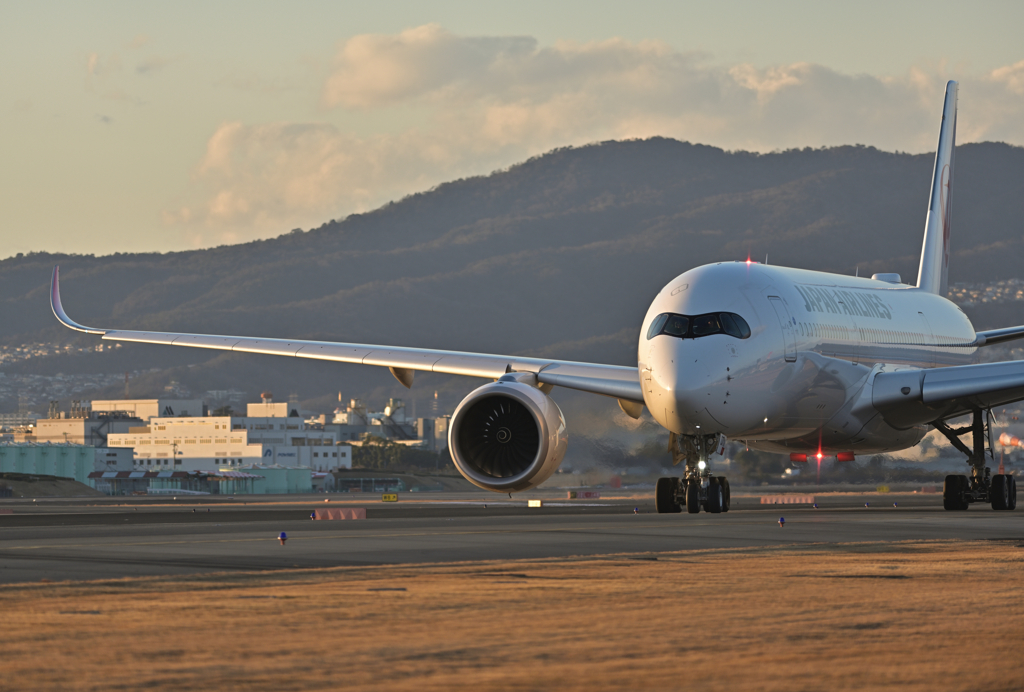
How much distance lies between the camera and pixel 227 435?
163875mm

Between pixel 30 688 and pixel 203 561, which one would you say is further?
pixel 203 561

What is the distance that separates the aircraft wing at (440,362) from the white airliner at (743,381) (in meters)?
0.04

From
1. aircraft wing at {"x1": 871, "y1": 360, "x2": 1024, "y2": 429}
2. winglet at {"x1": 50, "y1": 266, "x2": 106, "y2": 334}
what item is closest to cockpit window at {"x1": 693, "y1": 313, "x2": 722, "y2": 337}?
aircraft wing at {"x1": 871, "y1": 360, "x2": 1024, "y2": 429}

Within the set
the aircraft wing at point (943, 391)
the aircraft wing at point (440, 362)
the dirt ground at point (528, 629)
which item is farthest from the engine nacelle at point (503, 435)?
the dirt ground at point (528, 629)

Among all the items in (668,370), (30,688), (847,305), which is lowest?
(30,688)

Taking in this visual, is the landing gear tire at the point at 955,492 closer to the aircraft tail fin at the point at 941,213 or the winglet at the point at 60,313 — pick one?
the aircraft tail fin at the point at 941,213

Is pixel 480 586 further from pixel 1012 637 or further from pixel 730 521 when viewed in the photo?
pixel 730 521

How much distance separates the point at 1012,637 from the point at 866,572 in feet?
16.2

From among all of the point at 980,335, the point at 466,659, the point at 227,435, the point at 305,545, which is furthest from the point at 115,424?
the point at 466,659

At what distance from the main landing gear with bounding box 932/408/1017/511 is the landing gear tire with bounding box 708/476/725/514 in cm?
616

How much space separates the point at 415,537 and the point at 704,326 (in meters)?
7.50

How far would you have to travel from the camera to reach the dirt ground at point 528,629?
7828 millimetres

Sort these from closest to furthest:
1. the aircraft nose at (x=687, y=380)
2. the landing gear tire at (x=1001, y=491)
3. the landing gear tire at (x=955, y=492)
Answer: the aircraft nose at (x=687, y=380) < the landing gear tire at (x=1001, y=491) < the landing gear tire at (x=955, y=492)

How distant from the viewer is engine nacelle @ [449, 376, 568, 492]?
88.3 ft
